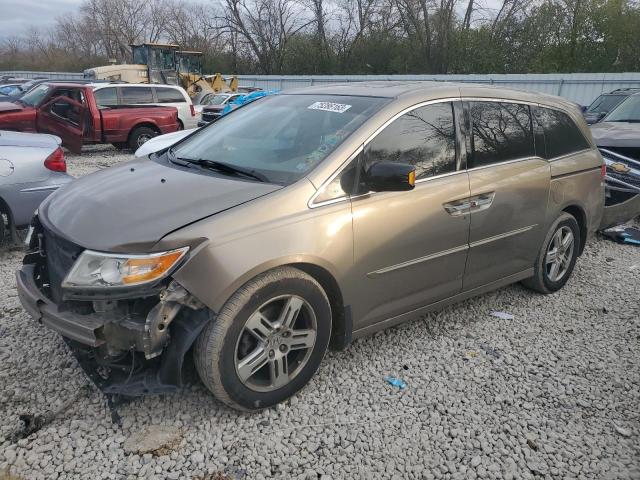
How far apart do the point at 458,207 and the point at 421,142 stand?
494 mm

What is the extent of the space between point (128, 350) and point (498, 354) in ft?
7.88

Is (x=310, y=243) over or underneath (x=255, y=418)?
over

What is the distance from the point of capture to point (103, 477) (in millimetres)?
2385

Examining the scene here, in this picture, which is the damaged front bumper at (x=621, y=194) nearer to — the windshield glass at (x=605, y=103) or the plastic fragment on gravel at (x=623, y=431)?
the plastic fragment on gravel at (x=623, y=431)

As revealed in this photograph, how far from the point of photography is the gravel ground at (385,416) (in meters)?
2.51

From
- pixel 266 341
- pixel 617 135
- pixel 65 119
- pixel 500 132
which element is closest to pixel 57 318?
pixel 266 341

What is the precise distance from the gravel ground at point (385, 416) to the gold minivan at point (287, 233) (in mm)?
280

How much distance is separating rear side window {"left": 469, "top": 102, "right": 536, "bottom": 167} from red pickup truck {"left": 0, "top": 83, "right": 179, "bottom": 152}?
9.66 meters

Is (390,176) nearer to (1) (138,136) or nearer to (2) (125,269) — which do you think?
(2) (125,269)

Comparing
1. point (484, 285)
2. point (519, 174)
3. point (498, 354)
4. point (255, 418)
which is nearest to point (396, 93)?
point (519, 174)

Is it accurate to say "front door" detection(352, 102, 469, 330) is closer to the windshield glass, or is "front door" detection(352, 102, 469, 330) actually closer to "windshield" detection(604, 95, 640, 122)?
"windshield" detection(604, 95, 640, 122)

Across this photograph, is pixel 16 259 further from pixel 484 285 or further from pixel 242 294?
pixel 484 285

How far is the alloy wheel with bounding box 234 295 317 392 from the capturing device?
2.71m

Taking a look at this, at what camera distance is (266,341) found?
9.05ft
